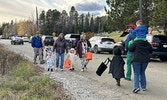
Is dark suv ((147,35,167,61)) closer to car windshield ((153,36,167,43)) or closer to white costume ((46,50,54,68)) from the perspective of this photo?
car windshield ((153,36,167,43))

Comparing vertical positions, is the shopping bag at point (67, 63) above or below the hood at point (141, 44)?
below

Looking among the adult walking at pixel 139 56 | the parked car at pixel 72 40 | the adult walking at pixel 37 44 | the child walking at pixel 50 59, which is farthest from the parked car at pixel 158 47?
the parked car at pixel 72 40

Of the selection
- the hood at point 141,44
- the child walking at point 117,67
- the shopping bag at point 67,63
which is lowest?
the shopping bag at point 67,63

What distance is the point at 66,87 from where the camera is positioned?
5785mm

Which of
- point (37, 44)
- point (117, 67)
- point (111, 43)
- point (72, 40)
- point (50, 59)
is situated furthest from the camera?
point (72, 40)

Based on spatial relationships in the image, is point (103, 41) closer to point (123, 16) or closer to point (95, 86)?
point (123, 16)

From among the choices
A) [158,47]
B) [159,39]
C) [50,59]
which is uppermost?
[159,39]

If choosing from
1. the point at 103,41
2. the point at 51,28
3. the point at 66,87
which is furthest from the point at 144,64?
the point at 51,28

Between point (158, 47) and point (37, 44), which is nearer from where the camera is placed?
point (37, 44)

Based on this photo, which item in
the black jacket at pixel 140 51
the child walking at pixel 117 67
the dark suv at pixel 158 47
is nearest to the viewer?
the black jacket at pixel 140 51

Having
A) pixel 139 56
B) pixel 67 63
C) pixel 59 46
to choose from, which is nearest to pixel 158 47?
pixel 67 63

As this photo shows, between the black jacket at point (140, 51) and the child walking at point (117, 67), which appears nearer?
the black jacket at point (140, 51)

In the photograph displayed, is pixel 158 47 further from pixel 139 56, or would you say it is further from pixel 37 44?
pixel 37 44

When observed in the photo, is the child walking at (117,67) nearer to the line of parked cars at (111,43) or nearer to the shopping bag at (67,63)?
the line of parked cars at (111,43)
